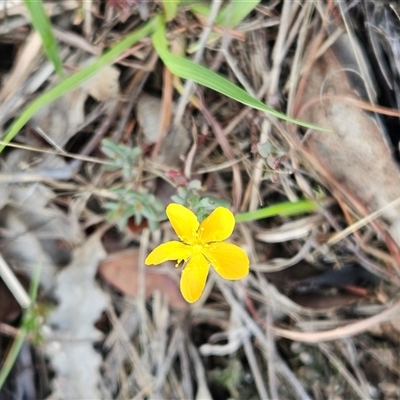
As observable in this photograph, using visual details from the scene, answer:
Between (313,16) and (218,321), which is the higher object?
(313,16)

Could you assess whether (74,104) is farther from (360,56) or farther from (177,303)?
(360,56)

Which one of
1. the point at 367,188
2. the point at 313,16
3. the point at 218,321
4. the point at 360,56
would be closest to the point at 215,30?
the point at 313,16

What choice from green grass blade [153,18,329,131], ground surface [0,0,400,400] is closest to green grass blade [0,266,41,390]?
ground surface [0,0,400,400]

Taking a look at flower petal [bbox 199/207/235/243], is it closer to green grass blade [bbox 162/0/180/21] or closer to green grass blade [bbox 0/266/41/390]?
green grass blade [bbox 162/0/180/21]

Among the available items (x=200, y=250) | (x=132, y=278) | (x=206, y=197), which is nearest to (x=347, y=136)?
(x=206, y=197)

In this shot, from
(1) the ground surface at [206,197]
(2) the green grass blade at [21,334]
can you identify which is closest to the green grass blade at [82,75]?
(1) the ground surface at [206,197]

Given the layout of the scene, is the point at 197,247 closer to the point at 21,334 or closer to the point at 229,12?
the point at 229,12
